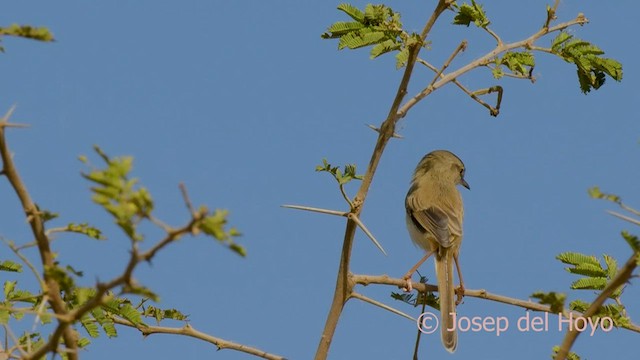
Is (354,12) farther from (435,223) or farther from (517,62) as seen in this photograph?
(435,223)

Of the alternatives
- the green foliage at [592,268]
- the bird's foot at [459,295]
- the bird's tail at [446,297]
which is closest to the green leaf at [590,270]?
the green foliage at [592,268]

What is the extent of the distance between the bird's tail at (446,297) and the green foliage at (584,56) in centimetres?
178

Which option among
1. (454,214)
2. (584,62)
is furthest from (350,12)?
(454,214)

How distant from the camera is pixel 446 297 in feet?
22.0

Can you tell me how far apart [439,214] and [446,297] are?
1.69 meters

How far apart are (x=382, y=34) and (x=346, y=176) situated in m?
0.76

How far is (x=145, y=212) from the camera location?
228 centimetres

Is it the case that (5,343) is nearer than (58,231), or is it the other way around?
(58,231)

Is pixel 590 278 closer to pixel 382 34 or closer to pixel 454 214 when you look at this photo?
pixel 382 34

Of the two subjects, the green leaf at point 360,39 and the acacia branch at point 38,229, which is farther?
the green leaf at point 360,39

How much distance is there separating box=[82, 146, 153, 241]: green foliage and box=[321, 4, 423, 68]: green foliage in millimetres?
2707

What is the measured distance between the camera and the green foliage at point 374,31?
498 cm

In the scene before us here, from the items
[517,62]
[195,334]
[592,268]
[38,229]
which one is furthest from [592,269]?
[38,229]

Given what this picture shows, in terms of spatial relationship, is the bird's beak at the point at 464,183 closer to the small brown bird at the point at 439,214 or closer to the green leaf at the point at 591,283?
the small brown bird at the point at 439,214
